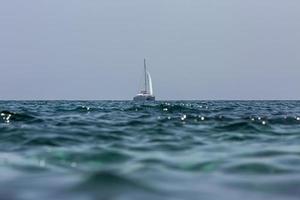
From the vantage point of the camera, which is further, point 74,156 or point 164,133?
point 164,133

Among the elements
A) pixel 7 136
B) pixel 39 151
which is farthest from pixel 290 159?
pixel 7 136

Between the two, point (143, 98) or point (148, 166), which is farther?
point (143, 98)

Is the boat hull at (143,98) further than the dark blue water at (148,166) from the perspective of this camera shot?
Yes

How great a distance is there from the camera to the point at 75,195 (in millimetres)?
5984

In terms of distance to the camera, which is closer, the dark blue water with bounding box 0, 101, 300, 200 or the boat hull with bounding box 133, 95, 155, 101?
the dark blue water with bounding box 0, 101, 300, 200

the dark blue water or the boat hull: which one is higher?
the dark blue water

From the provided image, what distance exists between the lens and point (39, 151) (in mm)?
9578

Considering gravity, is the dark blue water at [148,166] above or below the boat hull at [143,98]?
above

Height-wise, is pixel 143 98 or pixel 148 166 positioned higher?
pixel 148 166

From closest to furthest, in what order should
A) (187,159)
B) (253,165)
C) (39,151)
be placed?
(253,165), (187,159), (39,151)

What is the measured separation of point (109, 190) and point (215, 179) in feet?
5.16

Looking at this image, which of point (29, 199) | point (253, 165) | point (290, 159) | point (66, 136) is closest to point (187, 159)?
point (253, 165)

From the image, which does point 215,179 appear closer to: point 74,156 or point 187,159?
point 187,159

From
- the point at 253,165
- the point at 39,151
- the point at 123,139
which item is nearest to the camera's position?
the point at 253,165
